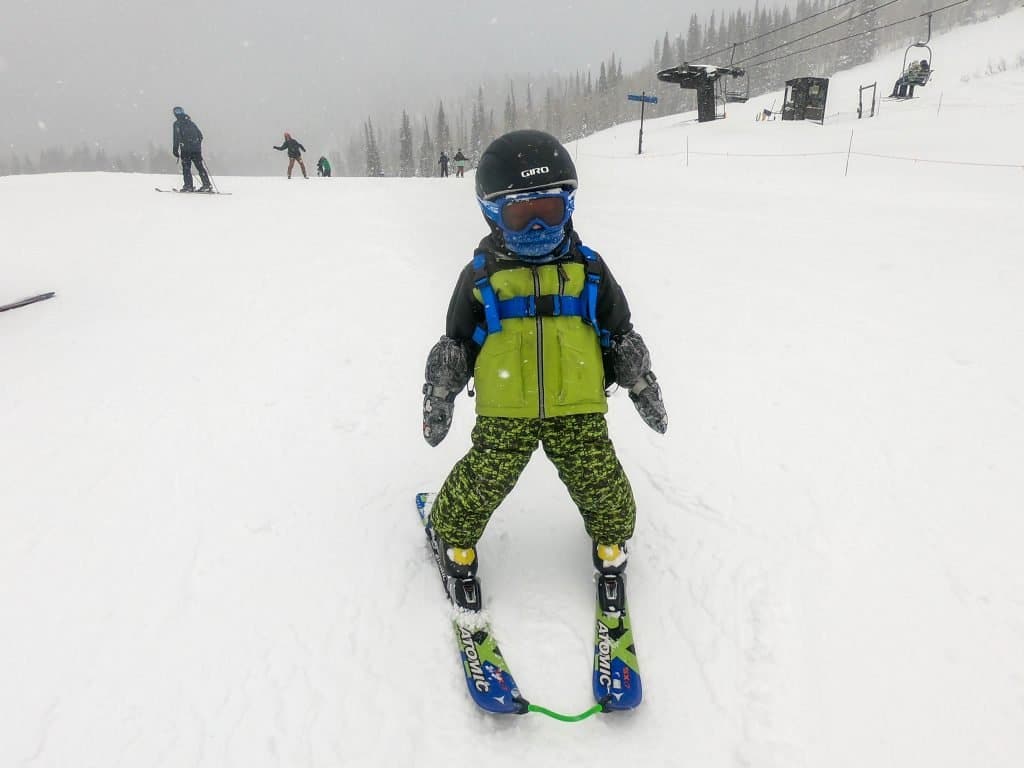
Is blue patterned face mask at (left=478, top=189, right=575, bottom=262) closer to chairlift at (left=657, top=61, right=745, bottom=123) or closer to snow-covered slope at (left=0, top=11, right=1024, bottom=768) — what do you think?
snow-covered slope at (left=0, top=11, right=1024, bottom=768)

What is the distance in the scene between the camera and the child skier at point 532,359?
2.24 m

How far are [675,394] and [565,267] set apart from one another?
2.69 m

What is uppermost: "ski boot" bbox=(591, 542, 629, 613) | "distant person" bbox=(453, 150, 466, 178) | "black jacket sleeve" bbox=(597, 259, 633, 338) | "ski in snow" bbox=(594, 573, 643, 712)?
"distant person" bbox=(453, 150, 466, 178)

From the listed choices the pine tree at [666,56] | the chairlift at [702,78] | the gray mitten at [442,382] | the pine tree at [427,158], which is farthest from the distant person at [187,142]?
the pine tree at [666,56]

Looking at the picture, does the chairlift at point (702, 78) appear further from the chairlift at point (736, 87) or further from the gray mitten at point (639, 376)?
the gray mitten at point (639, 376)

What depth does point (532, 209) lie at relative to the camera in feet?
7.18

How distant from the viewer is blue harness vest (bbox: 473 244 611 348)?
228 centimetres

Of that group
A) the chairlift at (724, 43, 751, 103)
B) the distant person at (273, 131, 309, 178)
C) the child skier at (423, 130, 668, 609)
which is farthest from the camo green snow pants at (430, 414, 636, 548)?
the chairlift at (724, 43, 751, 103)

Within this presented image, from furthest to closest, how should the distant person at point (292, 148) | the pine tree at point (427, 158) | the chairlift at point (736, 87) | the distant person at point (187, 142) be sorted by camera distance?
the pine tree at point (427, 158) < the chairlift at point (736, 87) < the distant person at point (292, 148) < the distant person at point (187, 142)

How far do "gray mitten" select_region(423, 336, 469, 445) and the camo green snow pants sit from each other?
0.18 m

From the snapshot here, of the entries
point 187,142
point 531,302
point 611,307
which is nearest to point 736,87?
point 187,142

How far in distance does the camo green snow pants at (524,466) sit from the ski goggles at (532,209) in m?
0.85

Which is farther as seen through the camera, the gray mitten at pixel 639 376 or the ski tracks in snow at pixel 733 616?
the gray mitten at pixel 639 376

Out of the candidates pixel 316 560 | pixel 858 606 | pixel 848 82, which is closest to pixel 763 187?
pixel 858 606
